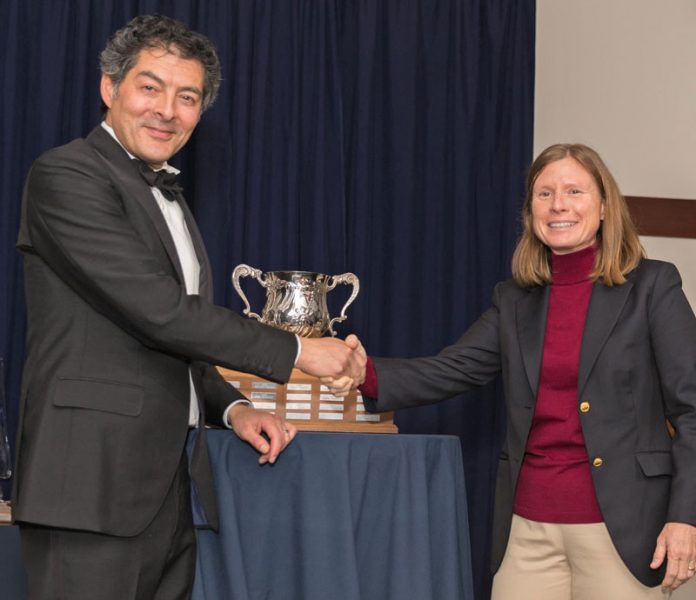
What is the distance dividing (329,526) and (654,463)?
0.67 meters

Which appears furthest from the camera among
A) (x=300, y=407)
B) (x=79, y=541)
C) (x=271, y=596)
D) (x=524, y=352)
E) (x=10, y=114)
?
(x=10, y=114)

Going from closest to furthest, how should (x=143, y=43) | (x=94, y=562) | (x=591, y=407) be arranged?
(x=94, y=562) < (x=143, y=43) < (x=591, y=407)

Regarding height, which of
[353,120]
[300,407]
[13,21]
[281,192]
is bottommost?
[300,407]

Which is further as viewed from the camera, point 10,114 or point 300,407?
point 10,114

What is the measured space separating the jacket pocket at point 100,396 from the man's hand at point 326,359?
14.5 inches

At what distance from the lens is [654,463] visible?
2018 millimetres

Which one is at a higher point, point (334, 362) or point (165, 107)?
point (165, 107)

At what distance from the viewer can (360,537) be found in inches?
78.7

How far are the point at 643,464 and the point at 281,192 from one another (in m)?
2.02

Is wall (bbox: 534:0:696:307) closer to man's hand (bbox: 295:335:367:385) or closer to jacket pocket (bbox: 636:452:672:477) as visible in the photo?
jacket pocket (bbox: 636:452:672:477)

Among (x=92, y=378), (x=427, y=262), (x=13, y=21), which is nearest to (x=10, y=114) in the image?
(x=13, y=21)

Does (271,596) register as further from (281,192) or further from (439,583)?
(281,192)

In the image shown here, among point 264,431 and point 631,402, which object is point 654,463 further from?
point 264,431

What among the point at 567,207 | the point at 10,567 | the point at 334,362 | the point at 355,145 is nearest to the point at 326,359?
the point at 334,362
